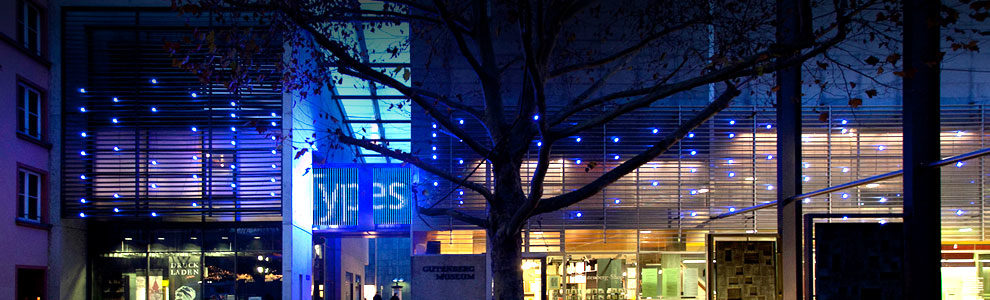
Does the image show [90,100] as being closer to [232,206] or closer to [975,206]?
[232,206]

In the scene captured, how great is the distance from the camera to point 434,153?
18188 mm

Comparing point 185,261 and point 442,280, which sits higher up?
point 185,261

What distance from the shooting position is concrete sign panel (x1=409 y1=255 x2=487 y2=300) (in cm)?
1797

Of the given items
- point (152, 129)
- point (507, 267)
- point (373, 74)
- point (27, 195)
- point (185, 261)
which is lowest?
point (185, 261)

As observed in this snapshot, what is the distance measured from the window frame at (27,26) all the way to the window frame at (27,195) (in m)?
2.37

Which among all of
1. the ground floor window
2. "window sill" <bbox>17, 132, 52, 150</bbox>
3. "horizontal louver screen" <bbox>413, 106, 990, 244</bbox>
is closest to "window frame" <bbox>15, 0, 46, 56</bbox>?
"window sill" <bbox>17, 132, 52, 150</bbox>

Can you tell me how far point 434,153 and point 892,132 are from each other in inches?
358

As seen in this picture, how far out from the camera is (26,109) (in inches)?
701

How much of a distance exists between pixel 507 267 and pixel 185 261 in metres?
12.8

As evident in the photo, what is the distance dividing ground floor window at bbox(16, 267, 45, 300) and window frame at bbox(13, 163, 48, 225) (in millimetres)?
1013

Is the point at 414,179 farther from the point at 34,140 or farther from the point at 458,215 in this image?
the point at 458,215

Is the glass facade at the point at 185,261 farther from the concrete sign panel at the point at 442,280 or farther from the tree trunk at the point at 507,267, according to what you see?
the tree trunk at the point at 507,267

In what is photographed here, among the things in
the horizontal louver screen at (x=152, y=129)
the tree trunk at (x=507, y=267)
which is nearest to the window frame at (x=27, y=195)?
the horizontal louver screen at (x=152, y=129)

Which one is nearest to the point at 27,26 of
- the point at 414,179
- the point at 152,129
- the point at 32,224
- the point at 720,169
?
the point at 152,129
